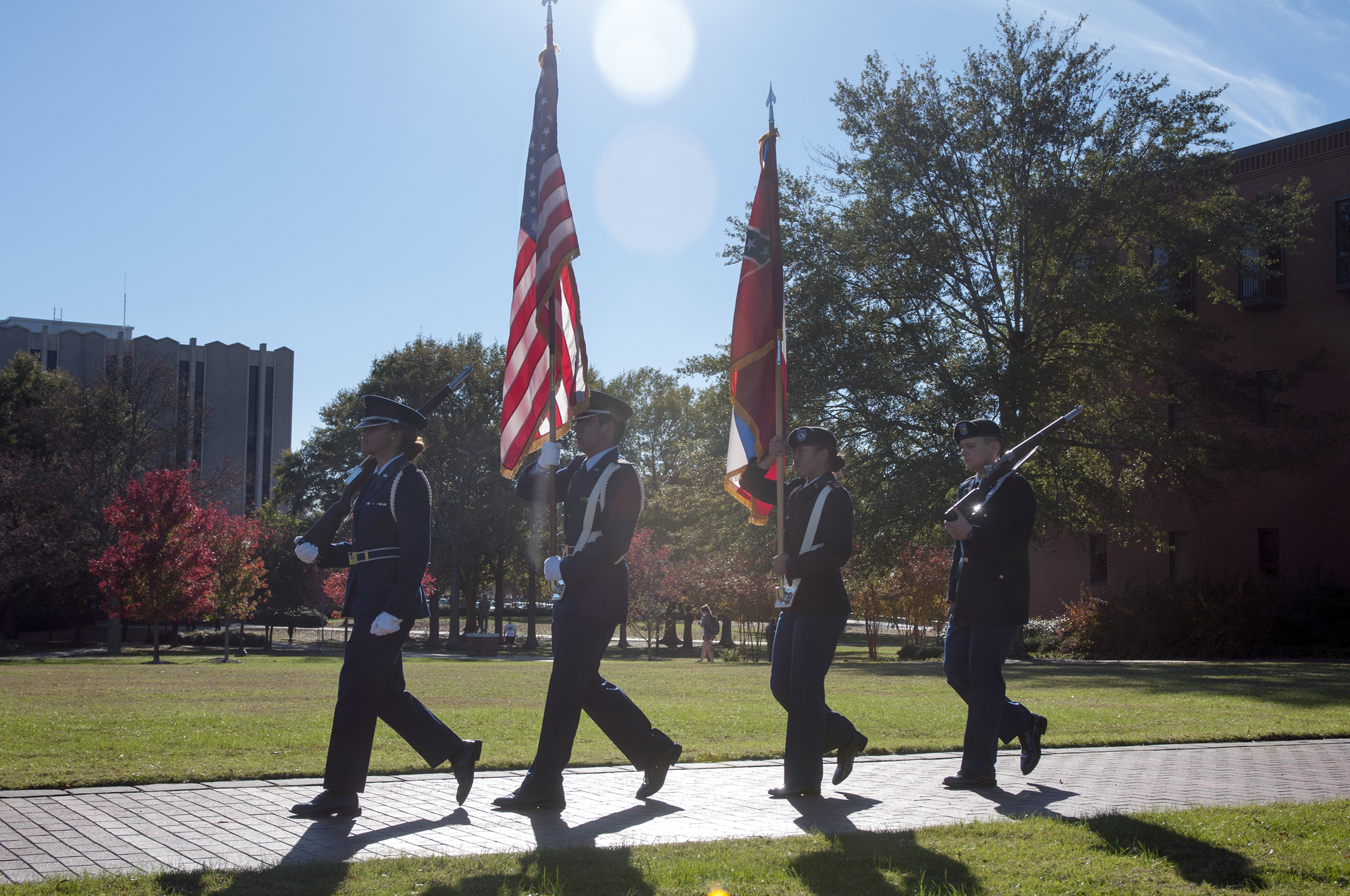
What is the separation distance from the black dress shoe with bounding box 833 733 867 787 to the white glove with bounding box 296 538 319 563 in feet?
11.4

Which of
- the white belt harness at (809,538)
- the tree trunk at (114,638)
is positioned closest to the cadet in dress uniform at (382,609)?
the white belt harness at (809,538)

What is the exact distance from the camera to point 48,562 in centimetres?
3788

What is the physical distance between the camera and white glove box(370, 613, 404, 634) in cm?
583

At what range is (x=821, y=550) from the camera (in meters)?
6.61

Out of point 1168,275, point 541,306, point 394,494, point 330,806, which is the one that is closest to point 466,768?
point 330,806

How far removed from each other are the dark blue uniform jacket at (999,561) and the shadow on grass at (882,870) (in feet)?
7.20

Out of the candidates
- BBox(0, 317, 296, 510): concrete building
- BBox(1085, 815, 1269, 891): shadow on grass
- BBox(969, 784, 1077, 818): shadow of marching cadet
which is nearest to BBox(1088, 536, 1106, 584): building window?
BBox(969, 784, 1077, 818): shadow of marching cadet

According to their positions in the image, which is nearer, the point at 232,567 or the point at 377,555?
the point at 377,555

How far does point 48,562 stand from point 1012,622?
129 feet

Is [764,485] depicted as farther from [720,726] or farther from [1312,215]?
[1312,215]

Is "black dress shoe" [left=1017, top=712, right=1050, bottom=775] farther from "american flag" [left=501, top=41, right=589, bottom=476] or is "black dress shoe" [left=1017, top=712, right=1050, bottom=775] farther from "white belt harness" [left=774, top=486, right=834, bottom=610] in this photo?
"american flag" [left=501, top=41, right=589, bottom=476]

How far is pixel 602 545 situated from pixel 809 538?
136cm

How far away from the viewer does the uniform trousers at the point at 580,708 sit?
612cm

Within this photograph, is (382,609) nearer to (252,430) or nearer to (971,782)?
(971,782)
